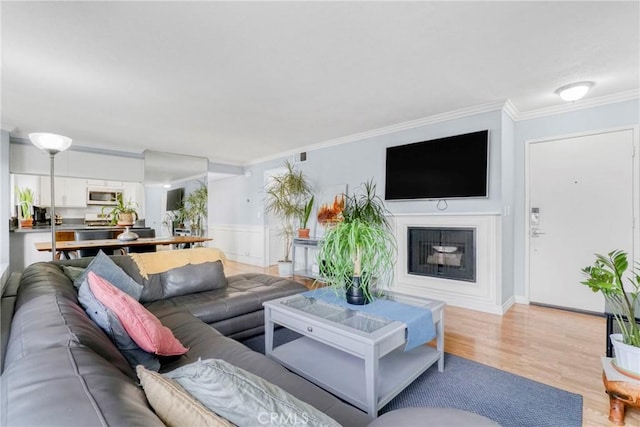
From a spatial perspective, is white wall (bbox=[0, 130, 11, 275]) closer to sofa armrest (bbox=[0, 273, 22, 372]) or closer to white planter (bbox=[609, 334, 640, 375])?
sofa armrest (bbox=[0, 273, 22, 372])

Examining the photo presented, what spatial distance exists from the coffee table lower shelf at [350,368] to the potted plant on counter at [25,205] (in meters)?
4.98

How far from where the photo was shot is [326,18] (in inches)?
77.8

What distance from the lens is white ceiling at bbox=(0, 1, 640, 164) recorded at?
6.32 ft

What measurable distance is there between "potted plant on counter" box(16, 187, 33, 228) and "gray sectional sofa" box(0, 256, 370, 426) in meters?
3.25

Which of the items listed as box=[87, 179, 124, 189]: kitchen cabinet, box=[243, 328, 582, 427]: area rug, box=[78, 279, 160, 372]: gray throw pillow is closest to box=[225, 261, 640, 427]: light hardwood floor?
box=[243, 328, 582, 427]: area rug

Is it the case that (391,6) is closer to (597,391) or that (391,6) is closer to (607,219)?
(597,391)

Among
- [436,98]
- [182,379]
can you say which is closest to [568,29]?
[436,98]

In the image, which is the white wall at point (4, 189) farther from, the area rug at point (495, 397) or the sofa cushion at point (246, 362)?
the area rug at point (495, 397)

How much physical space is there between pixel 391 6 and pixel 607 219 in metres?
3.33

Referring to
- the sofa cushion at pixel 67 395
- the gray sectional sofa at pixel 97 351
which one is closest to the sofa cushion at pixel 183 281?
the gray sectional sofa at pixel 97 351

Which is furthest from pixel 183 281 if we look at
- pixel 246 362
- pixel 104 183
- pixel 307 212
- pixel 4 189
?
pixel 104 183

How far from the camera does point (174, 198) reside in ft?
21.0

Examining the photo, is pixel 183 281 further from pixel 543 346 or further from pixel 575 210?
pixel 575 210

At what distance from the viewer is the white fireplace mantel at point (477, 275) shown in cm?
341
